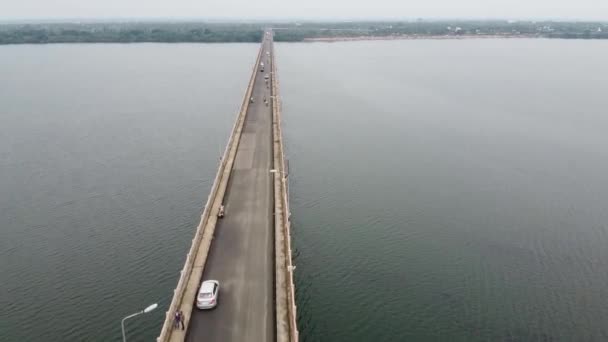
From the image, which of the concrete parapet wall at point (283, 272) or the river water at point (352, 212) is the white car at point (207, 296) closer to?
the concrete parapet wall at point (283, 272)

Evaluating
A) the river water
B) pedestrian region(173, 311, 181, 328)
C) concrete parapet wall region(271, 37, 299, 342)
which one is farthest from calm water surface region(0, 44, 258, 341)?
concrete parapet wall region(271, 37, 299, 342)

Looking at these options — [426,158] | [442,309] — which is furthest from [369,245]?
[426,158]

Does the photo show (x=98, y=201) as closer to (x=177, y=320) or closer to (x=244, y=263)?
(x=244, y=263)

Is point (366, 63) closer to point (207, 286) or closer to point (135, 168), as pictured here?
point (135, 168)

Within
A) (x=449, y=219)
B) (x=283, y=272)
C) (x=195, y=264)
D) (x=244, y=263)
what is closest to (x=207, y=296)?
(x=195, y=264)

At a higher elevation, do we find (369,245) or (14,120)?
(14,120)

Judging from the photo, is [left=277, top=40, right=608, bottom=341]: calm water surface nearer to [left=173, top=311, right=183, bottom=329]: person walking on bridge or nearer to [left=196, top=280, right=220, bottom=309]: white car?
[left=196, top=280, right=220, bottom=309]: white car
